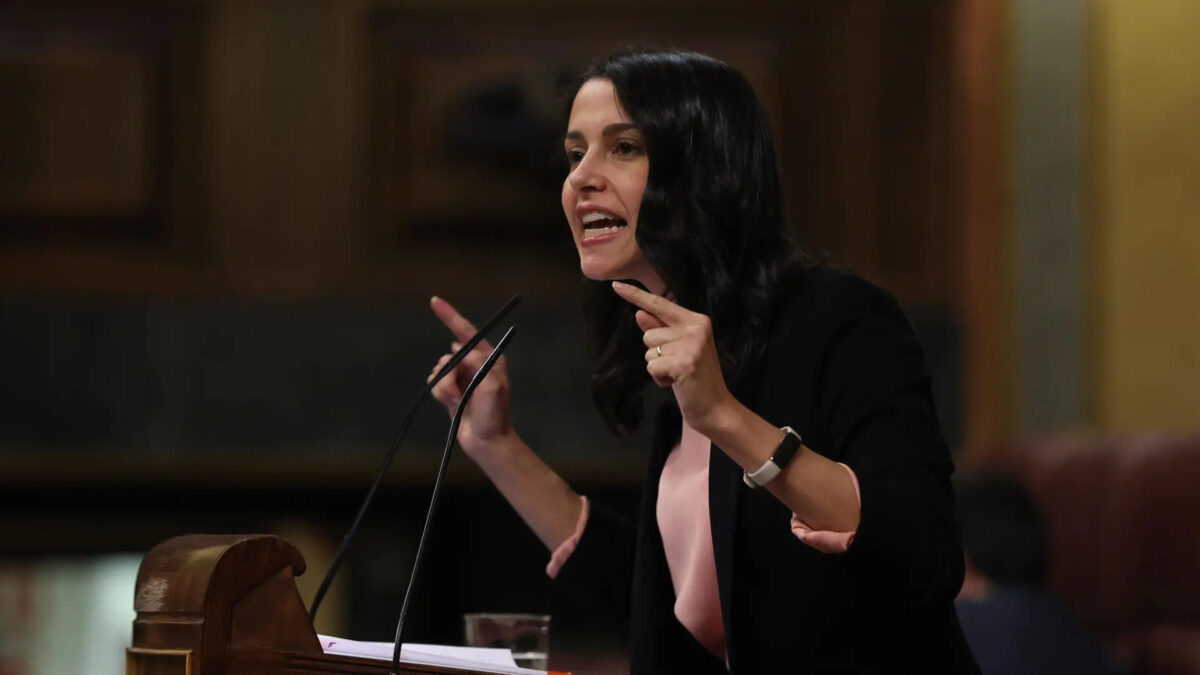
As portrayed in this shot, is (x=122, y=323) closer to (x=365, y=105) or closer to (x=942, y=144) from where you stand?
(x=365, y=105)

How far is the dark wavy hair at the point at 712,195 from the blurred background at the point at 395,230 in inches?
96.9

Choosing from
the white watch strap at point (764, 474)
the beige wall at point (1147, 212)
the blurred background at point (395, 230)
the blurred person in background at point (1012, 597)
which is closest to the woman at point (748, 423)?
the white watch strap at point (764, 474)

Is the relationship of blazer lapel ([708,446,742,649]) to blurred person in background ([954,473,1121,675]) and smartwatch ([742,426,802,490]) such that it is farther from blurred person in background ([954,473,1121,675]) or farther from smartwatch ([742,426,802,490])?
blurred person in background ([954,473,1121,675])

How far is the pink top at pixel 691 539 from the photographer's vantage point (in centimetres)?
147

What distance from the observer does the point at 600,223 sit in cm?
150

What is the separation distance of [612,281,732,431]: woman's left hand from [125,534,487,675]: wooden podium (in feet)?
0.85

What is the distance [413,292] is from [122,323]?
2.45 ft

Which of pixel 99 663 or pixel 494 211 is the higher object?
pixel 494 211

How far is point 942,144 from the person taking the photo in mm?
4008

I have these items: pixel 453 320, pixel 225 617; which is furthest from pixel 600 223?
pixel 225 617

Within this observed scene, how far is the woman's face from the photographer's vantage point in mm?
1475

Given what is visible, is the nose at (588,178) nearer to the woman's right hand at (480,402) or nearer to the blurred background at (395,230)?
the woman's right hand at (480,402)

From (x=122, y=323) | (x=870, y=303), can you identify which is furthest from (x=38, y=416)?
(x=870, y=303)

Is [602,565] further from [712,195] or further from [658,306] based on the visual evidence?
[658,306]
